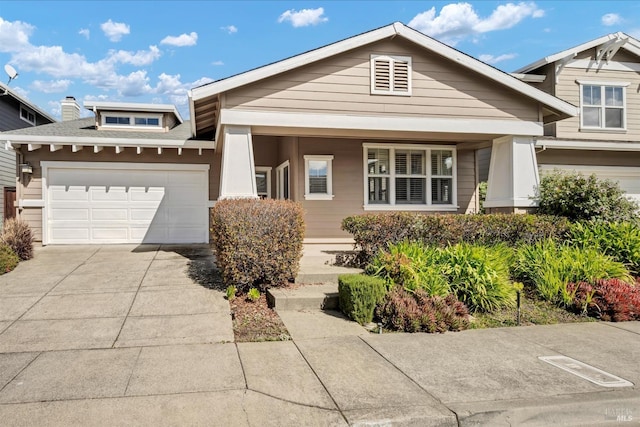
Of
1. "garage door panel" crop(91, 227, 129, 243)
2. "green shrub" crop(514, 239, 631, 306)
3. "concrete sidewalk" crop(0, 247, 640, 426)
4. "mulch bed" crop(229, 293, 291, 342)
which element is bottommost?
"concrete sidewalk" crop(0, 247, 640, 426)

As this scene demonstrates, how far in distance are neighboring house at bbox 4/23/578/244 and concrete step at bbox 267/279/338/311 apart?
3082mm

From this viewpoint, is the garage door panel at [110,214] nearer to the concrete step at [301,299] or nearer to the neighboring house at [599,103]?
the concrete step at [301,299]

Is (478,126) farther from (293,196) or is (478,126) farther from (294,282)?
(294,282)

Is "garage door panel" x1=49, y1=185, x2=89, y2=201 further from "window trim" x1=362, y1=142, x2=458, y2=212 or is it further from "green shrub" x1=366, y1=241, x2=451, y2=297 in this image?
"green shrub" x1=366, y1=241, x2=451, y2=297

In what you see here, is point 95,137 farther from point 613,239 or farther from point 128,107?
point 613,239

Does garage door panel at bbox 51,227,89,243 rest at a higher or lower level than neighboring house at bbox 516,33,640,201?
lower

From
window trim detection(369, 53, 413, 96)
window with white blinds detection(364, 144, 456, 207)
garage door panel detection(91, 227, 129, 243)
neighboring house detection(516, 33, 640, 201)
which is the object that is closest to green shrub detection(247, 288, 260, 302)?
window trim detection(369, 53, 413, 96)

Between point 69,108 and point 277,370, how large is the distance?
16.4m

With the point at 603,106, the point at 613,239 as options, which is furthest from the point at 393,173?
the point at 603,106

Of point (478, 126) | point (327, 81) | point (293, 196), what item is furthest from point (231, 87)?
point (478, 126)

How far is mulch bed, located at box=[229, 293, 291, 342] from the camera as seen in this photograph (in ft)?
18.4

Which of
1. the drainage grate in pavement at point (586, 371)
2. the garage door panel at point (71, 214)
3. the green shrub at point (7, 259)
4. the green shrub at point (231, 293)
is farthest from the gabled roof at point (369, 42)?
the drainage grate in pavement at point (586, 371)

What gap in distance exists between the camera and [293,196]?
467 inches

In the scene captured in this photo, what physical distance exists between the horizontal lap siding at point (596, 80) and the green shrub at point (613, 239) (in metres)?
6.31
